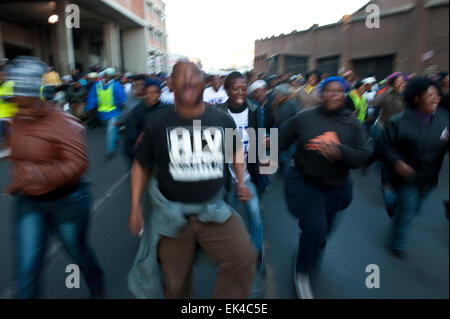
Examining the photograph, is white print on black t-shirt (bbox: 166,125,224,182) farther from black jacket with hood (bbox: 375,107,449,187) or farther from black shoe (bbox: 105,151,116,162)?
black shoe (bbox: 105,151,116,162)

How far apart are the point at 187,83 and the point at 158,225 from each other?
2.75 ft

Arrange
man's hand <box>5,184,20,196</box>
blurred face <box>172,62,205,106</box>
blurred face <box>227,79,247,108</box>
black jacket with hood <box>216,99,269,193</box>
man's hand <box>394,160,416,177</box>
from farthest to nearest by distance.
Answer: blurred face <box>227,79,247,108</box>
black jacket with hood <box>216,99,269,193</box>
man's hand <box>394,160,416,177</box>
man's hand <box>5,184,20,196</box>
blurred face <box>172,62,205,106</box>

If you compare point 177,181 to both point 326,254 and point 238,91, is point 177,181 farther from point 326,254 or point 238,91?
point 326,254

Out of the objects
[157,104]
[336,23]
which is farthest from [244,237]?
[336,23]

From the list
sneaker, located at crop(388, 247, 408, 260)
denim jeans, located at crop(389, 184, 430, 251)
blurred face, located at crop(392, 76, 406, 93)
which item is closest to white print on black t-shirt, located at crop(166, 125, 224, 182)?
denim jeans, located at crop(389, 184, 430, 251)

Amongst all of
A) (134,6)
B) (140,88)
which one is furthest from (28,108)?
(134,6)

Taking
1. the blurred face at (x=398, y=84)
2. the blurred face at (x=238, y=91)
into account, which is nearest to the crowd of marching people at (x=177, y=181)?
the blurred face at (x=238, y=91)

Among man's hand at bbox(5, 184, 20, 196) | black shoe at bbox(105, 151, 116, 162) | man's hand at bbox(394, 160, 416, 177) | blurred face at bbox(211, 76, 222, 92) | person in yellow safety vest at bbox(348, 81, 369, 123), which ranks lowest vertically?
black shoe at bbox(105, 151, 116, 162)

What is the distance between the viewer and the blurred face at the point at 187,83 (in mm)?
2046

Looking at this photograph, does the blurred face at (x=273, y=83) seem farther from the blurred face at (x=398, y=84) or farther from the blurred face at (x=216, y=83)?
the blurred face at (x=398, y=84)

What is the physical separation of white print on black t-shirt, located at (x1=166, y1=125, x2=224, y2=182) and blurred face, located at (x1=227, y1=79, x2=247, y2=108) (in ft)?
5.17

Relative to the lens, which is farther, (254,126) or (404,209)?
(254,126)

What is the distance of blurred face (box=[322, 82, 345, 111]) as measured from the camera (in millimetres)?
2680

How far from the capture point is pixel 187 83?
205 centimetres
